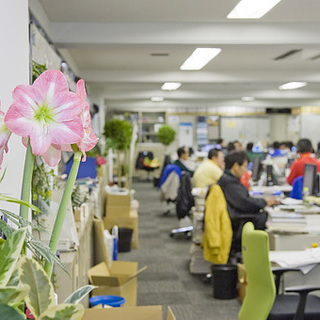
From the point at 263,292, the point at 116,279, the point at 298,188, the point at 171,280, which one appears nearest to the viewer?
the point at 263,292

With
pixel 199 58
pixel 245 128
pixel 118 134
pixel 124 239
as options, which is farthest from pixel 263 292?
pixel 245 128

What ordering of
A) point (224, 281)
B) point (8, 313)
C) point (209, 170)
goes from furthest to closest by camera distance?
point (209, 170), point (224, 281), point (8, 313)

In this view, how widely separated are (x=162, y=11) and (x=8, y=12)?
4096mm

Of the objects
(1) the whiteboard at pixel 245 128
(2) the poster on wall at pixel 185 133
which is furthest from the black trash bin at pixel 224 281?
(1) the whiteboard at pixel 245 128

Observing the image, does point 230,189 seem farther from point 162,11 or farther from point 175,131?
point 175,131

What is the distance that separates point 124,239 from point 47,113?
7.63 m

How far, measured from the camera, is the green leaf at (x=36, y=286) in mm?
875

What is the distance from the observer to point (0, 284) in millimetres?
828

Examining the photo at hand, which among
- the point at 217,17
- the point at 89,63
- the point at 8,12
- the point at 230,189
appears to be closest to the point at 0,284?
the point at 8,12

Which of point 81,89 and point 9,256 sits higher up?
point 81,89

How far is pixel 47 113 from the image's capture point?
3.51ft

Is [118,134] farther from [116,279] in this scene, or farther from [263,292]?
[263,292]

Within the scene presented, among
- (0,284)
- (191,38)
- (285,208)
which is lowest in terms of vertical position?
(285,208)

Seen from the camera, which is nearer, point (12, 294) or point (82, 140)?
point (12, 294)
